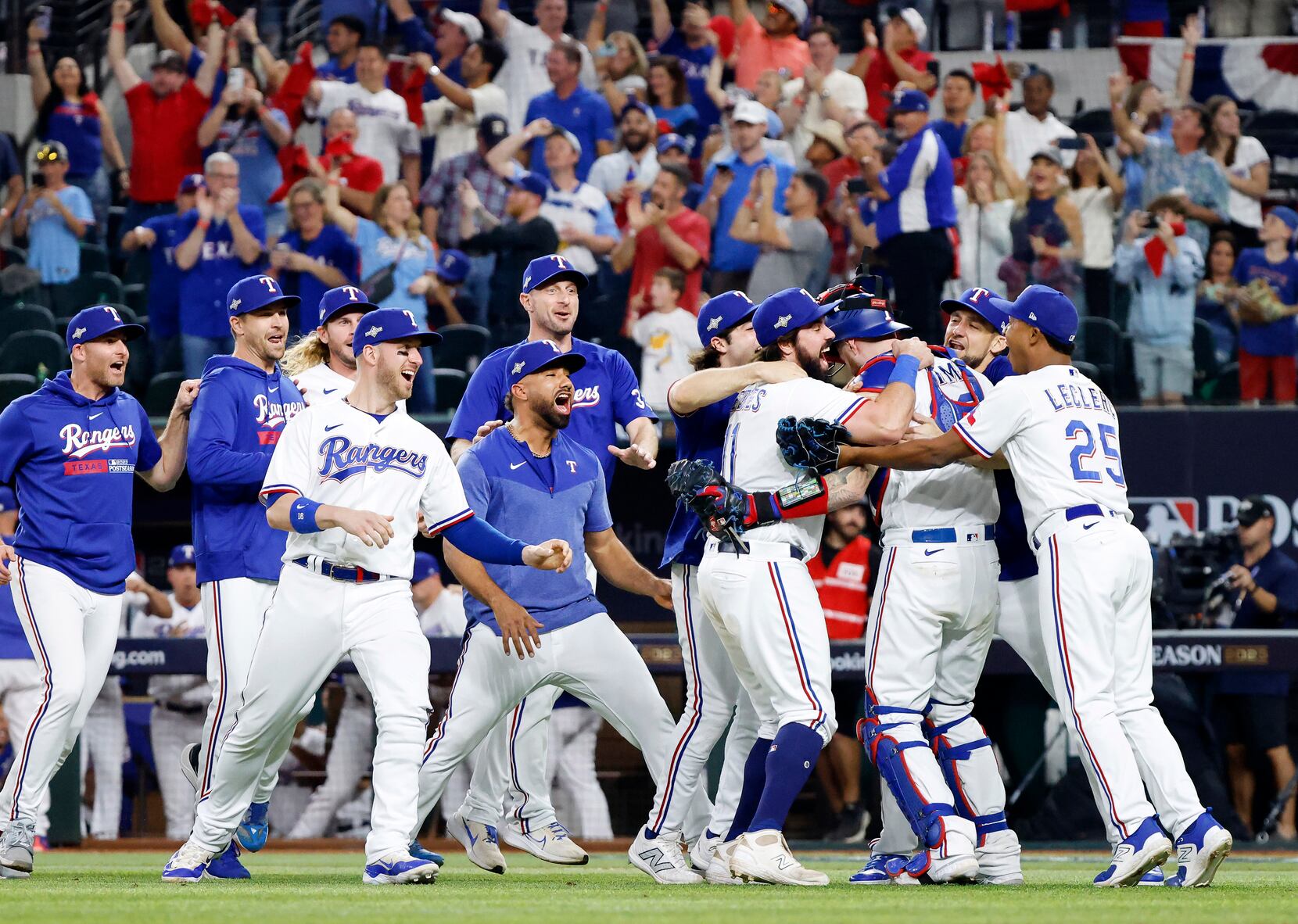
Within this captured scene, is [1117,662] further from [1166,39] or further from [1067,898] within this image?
[1166,39]

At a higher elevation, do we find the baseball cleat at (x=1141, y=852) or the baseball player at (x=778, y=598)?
the baseball player at (x=778, y=598)

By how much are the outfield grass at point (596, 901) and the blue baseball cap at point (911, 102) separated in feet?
19.2

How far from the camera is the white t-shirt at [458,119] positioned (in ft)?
40.3

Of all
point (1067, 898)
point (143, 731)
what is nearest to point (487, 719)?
point (1067, 898)

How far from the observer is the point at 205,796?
6074 mm

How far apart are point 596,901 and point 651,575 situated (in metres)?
1.42

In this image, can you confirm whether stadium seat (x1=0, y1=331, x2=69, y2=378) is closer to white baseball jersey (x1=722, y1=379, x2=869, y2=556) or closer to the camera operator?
white baseball jersey (x1=722, y1=379, x2=869, y2=556)

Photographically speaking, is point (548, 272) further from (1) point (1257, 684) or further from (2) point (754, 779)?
(1) point (1257, 684)

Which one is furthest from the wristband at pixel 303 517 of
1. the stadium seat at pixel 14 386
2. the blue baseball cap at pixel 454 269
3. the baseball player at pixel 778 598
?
the stadium seat at pixel 14 386

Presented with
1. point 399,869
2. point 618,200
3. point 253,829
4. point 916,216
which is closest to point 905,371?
point 399,869

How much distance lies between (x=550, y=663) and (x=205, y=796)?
1.29m

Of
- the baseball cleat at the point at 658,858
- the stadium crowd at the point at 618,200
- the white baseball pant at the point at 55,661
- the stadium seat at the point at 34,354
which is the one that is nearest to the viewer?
the baseball cleat at the point at 658,858

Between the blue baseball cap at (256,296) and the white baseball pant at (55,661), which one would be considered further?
the blue baseball cap at (256,296)

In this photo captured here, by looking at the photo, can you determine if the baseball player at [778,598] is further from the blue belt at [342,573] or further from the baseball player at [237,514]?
the baseball player at [237,514]
